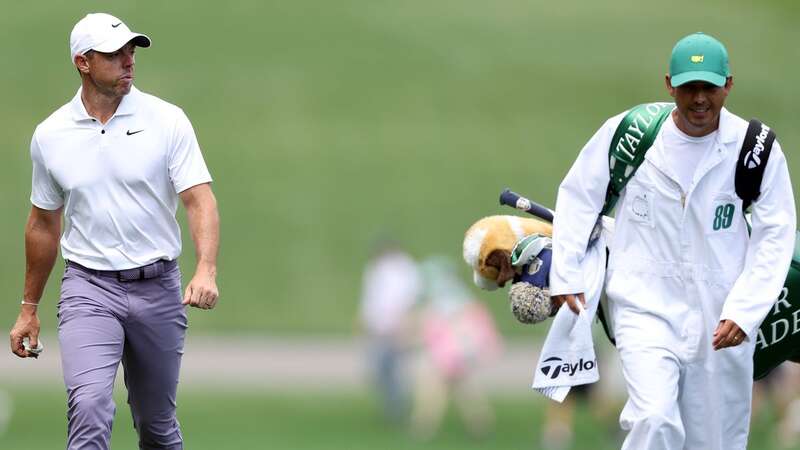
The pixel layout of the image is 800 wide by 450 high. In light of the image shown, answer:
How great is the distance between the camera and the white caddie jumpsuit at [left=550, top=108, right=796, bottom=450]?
7203mm

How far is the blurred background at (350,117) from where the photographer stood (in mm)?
29703

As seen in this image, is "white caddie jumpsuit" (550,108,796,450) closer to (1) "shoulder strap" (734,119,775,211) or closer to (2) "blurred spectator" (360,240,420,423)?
(1) "shoulder strap" (734,119,775,211)

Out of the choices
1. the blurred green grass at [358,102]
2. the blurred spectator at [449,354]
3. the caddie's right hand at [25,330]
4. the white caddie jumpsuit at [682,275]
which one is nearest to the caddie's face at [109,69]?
the caddie's right hand at [25,330]

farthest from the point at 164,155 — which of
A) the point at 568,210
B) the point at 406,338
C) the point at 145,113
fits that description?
the point at 406,338

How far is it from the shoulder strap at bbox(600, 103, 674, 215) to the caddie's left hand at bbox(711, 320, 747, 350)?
0.87m

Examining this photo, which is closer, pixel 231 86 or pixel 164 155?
pixel 164 155

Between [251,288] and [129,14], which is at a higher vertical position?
[129,14]

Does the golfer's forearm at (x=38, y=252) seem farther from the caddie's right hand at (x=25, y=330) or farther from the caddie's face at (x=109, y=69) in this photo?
the caddie's face at (x=109, y=69)

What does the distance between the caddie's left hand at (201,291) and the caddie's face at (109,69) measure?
3.50 feet

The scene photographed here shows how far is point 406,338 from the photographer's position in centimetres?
1811

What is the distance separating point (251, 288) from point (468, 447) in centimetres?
1535

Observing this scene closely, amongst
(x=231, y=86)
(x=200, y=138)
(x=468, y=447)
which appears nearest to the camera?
(x=468, y=447)

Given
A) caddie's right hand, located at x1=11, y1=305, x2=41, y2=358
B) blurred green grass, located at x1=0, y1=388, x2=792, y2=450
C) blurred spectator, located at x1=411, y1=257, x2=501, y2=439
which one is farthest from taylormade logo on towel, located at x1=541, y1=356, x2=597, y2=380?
blurred spectator, located at x1=411, y1=257, x2=501, y2=439

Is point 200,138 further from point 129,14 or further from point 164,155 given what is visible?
point 164,155
